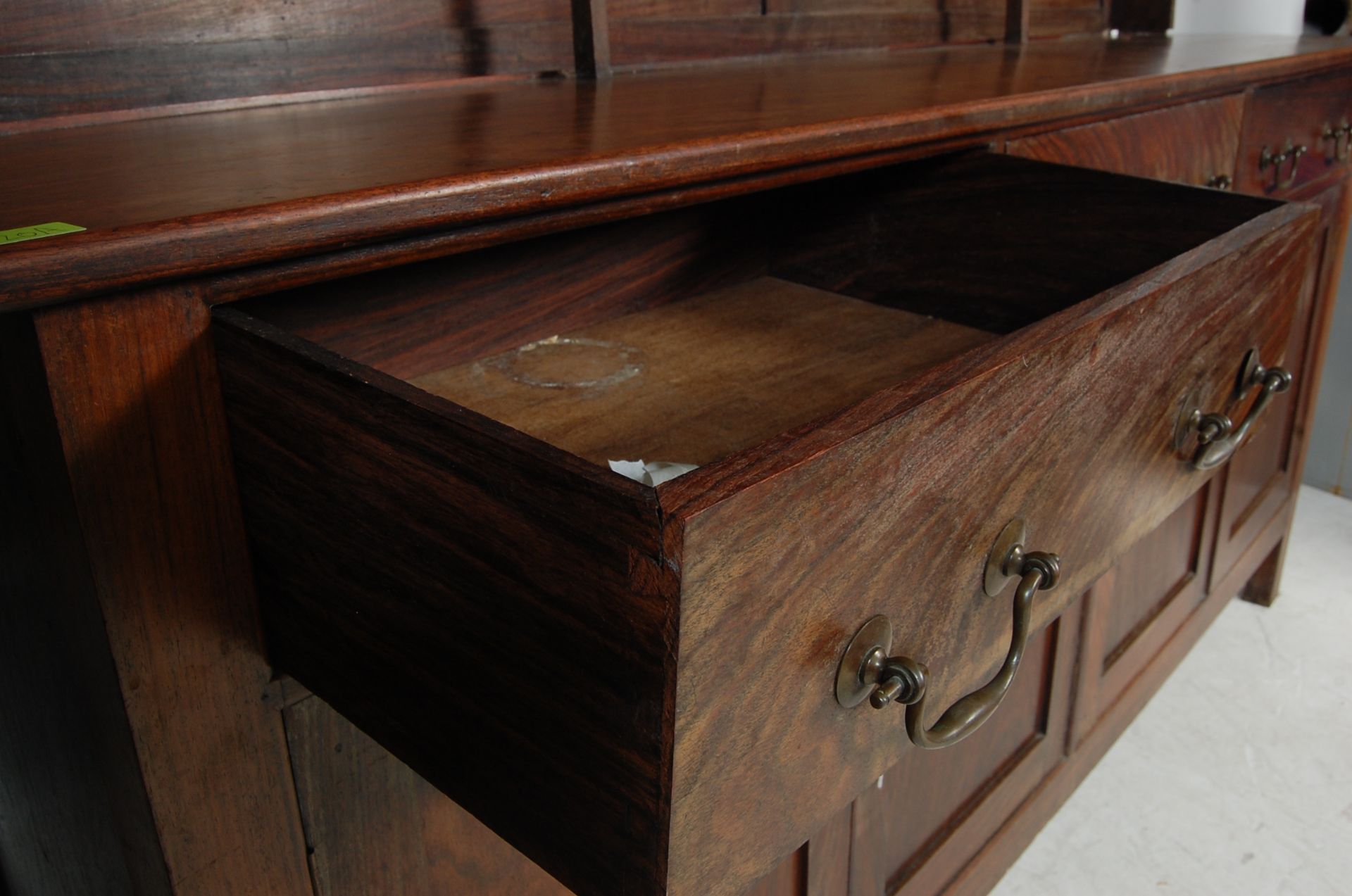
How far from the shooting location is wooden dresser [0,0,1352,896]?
36cm

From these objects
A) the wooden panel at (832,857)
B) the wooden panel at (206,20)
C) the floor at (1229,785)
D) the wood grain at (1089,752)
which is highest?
the wooden panel at (206,20)

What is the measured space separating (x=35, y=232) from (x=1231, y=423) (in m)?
0.64

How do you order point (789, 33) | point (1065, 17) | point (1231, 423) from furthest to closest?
point (1065, 17) < point (789, 33) < point (1231, 423)

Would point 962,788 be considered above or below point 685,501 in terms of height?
below

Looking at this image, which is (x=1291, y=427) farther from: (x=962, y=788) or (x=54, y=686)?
(x=54, y=686)

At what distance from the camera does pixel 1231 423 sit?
67 centimetres

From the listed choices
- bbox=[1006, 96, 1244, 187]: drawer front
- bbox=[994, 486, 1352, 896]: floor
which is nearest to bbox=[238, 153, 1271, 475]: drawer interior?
bbox=[1006, 96, 1244, 187]: drawer front

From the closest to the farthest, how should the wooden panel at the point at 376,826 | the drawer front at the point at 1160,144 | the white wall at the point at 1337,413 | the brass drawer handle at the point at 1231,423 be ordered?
1. the wooden panel at the point at 376,826
2. the brass drawer handle at the point at 1231,423
3. the drawer front at the point at 1160,144
4. the white wall at the point at 1337,413

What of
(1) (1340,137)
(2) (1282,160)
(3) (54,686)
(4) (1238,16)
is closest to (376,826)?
(3) (54,686)

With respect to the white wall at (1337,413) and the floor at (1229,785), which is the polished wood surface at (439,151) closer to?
the floor at (1229,785)

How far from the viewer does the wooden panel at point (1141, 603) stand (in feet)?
3.90

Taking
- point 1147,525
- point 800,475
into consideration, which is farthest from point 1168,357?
point 800,475

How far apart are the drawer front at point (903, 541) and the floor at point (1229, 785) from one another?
872mm

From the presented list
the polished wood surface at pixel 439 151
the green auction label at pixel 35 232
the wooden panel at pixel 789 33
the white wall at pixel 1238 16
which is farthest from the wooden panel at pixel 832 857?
the white wall at pixel 1238 16
